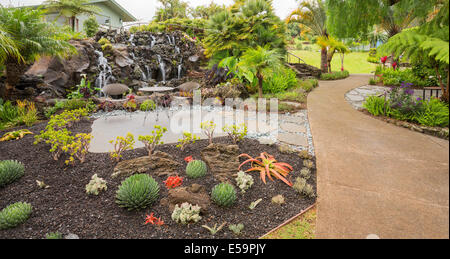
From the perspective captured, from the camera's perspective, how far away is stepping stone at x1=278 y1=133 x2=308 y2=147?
425cm

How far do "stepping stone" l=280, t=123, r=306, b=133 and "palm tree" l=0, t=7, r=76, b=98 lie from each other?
6.95 metres

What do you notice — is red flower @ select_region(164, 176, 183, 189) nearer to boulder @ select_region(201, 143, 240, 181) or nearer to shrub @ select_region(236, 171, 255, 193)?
boulder @ select_region(201, 143, 240, 181)

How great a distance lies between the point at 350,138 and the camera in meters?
1.23

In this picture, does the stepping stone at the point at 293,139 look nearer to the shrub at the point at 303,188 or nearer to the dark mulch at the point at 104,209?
the dark mulch at the point at 104,209

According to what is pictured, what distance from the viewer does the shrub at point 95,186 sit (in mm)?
2996

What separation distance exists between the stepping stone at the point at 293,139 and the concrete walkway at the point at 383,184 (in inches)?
117

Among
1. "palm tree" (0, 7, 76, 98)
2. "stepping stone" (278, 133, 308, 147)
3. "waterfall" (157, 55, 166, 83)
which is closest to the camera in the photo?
"stepping stone" (278, 133, 308, 147)

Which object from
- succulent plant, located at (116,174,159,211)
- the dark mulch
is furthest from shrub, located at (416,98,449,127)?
succulent plant, located at (116,174,159,211)

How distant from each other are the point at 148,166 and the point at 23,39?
5957 mm

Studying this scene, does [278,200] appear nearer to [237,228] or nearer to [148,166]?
[237,228]

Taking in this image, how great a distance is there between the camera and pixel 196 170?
11.1 feet

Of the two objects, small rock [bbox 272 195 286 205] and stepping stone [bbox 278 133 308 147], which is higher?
stepping stone [bbox 278 133 308 147]
